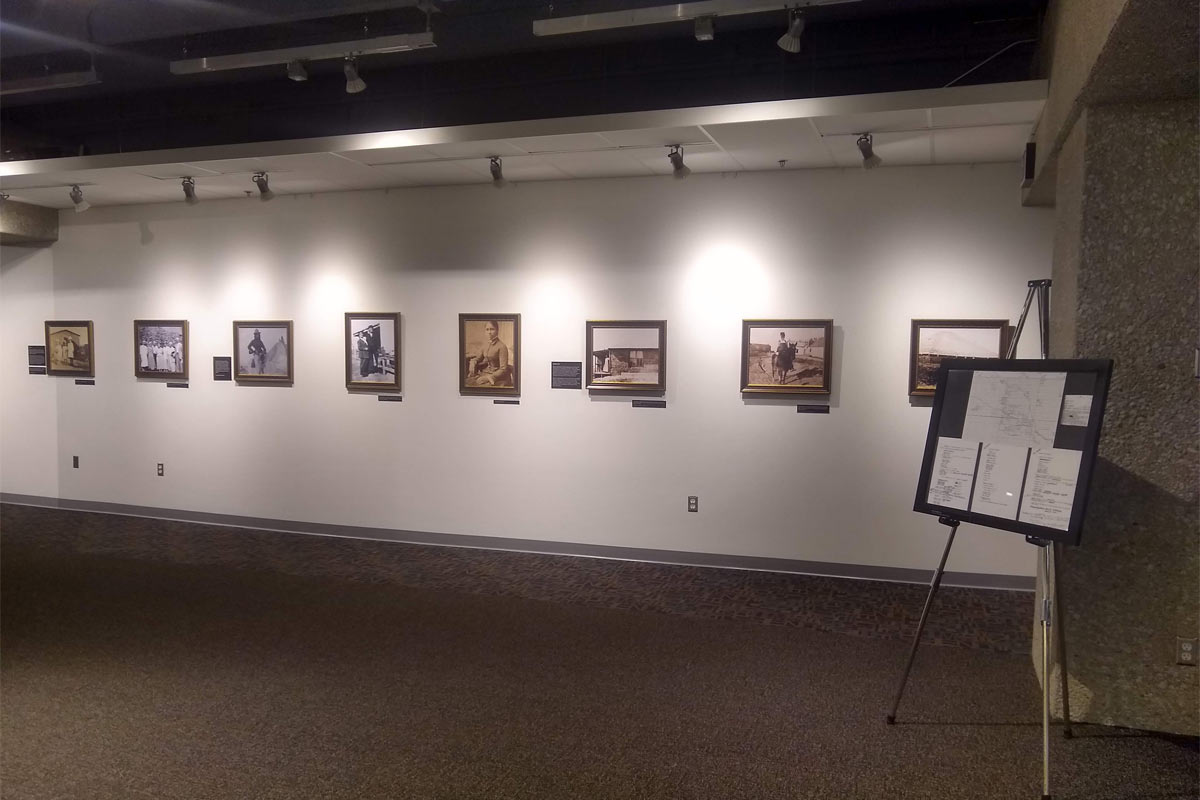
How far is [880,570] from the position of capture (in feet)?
22.5

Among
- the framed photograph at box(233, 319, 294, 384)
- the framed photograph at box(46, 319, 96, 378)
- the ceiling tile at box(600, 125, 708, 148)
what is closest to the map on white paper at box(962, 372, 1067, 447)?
the ceiling tile at box(600, 125, 708, 148)

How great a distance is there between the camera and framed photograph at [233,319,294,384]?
8492 mm

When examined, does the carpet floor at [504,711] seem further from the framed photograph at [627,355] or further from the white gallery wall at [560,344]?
the framed photograph at [627,355]

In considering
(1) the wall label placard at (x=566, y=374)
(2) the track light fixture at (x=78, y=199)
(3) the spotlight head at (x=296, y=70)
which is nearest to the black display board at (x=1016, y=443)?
(1) the wall label placard at (x=566, y=374)

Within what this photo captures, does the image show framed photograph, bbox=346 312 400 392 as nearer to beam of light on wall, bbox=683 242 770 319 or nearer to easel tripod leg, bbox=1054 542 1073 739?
beam of light on wall, bbox=683 242 770 319

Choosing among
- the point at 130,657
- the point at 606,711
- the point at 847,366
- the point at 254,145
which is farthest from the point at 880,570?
the point at 254,145

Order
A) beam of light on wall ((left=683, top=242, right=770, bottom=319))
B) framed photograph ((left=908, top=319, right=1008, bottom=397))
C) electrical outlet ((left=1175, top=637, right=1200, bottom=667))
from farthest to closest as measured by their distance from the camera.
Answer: beam of light on wall ((left=683, top=242, right=770, bottom=319)) → framed photograph ((left=908, top=319, right=1008, bottom=397)) → electrical outlet ((left=1175, top=637, right=1200, bottom=667))

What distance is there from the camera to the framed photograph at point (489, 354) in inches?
304

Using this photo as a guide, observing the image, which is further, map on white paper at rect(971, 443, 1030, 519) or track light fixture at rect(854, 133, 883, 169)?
track light fixture at rect(854, 133, 883, 169)

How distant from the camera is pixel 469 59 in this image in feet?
22.9

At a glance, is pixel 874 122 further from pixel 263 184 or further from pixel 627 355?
pixel 263 184

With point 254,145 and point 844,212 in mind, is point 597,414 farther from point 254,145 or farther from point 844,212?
point 254,145

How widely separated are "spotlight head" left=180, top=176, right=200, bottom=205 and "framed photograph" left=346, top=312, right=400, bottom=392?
1806 millimetres

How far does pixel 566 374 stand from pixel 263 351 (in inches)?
130
